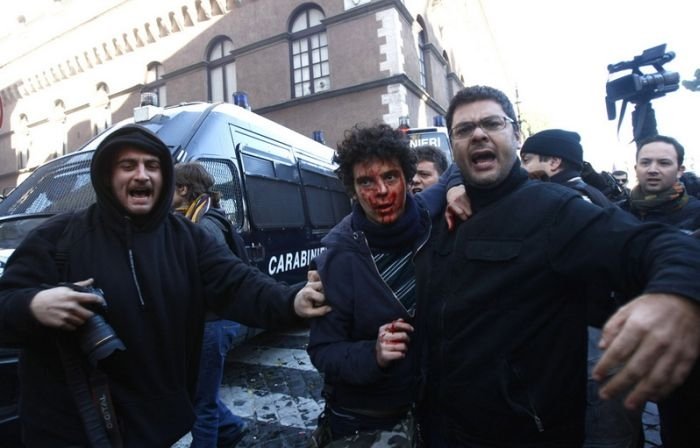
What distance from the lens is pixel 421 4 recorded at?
53.2 feet

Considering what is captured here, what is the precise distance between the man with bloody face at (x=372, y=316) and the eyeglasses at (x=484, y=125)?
0.32 m

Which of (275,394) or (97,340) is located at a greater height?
(97,340)

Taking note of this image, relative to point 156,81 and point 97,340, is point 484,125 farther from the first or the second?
point 156,81

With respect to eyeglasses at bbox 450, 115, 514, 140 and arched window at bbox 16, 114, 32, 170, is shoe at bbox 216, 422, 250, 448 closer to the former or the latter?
eyeglasses at bbox 450, 115, 514, 140

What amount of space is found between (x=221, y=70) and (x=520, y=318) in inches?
666

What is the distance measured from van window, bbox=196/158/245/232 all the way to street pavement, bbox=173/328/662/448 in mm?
1672

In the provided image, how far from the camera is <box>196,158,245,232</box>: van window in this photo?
4543 millimetres

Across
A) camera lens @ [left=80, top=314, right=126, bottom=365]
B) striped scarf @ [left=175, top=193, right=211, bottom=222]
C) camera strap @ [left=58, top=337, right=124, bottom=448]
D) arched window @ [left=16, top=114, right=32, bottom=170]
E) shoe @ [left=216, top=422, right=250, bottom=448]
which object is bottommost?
shoe @ [left=216, top=422, right=250, bottom=448]

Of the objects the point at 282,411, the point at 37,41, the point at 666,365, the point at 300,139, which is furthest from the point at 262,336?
the point at 37,41

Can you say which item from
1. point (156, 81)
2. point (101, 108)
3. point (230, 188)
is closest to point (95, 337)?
point (230, 188)

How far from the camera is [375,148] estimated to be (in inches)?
71.3

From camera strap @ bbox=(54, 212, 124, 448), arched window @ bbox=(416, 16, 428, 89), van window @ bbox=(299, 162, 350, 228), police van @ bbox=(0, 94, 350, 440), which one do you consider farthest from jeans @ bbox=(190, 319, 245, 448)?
arched window @ bbox=(416, 16, 428, 89)

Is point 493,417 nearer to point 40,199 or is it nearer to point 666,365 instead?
point 666,365

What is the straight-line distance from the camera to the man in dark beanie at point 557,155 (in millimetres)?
2729
